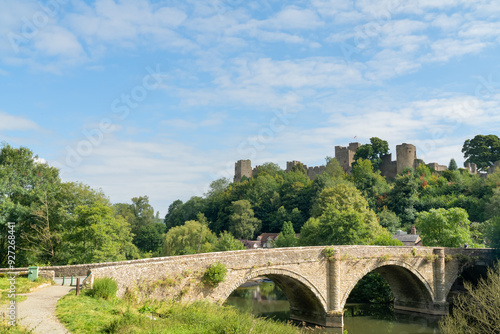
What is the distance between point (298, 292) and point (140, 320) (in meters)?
14.5

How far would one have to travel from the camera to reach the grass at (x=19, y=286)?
1165cm

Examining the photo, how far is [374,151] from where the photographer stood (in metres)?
72.2

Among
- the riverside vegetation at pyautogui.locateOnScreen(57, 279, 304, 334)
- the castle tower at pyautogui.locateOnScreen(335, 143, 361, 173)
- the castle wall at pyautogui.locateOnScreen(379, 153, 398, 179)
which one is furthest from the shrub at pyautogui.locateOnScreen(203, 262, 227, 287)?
the castle tower at pyautogui.locateOnScreen(335, 143, 361, 173)

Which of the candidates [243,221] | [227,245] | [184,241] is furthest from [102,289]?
[243,221]

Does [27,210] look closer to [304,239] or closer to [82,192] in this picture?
[82,192]

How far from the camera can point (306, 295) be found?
22984mm

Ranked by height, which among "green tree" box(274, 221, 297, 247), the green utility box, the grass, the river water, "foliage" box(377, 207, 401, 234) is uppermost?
"foliage" box(377, 207, 401, 234)

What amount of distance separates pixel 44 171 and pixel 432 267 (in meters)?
28.8

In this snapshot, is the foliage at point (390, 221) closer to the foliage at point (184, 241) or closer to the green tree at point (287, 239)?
the green tree at point (287, 239)

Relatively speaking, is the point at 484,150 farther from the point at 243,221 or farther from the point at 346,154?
the point at 243,221

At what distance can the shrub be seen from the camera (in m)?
17.2

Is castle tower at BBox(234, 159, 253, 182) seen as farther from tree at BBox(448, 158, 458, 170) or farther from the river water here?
the river water

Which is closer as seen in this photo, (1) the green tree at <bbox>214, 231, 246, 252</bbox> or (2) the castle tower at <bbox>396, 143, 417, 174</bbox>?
(1) the green tree at <bbox>214, 231, 246, 252</bbox>

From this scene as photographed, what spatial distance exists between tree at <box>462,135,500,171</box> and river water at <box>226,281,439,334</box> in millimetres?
39729
